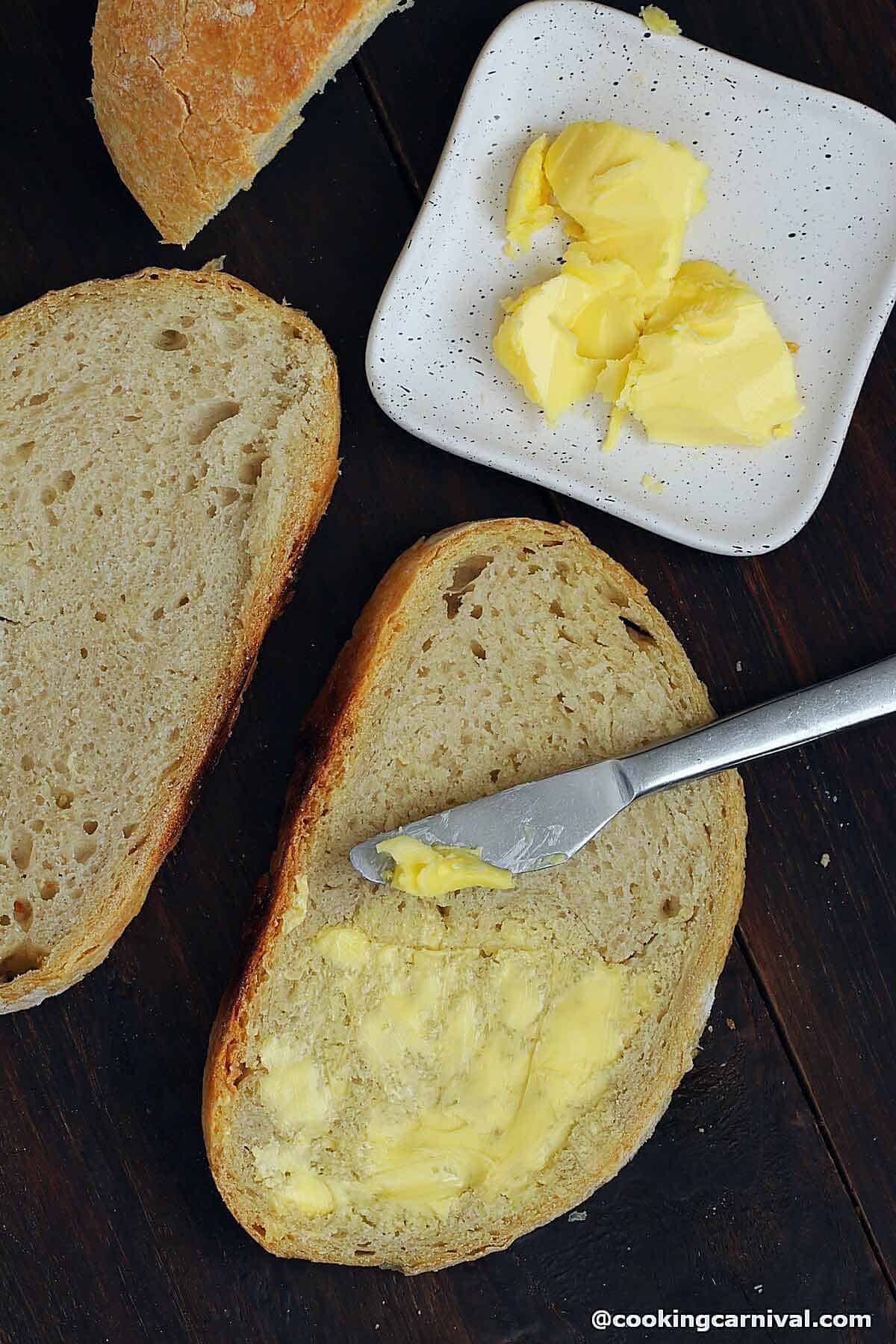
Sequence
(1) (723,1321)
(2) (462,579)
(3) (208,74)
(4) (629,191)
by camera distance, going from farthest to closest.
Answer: (1) (723,1321)
(2) (462,579)
(4) (629,191)
(3) (208,74)

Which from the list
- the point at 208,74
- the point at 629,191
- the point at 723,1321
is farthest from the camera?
the point at 723,1321

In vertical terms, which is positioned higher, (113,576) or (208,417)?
(208,417)

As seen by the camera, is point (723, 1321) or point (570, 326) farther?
point (723, 1321)

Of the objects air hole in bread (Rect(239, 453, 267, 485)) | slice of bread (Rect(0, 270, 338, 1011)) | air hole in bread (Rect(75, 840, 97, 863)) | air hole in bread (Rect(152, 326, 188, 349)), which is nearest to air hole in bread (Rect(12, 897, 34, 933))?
slice of bread (Rect(0, 270, 338, 1011))

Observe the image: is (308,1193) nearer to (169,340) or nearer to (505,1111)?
(505,1111)

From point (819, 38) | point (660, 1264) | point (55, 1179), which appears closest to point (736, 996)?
point (660, 1264)

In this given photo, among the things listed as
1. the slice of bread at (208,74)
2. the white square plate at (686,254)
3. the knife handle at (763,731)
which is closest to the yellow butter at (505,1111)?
the knife handle at (763,731)

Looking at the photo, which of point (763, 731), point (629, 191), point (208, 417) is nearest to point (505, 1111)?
point (763, 731)
